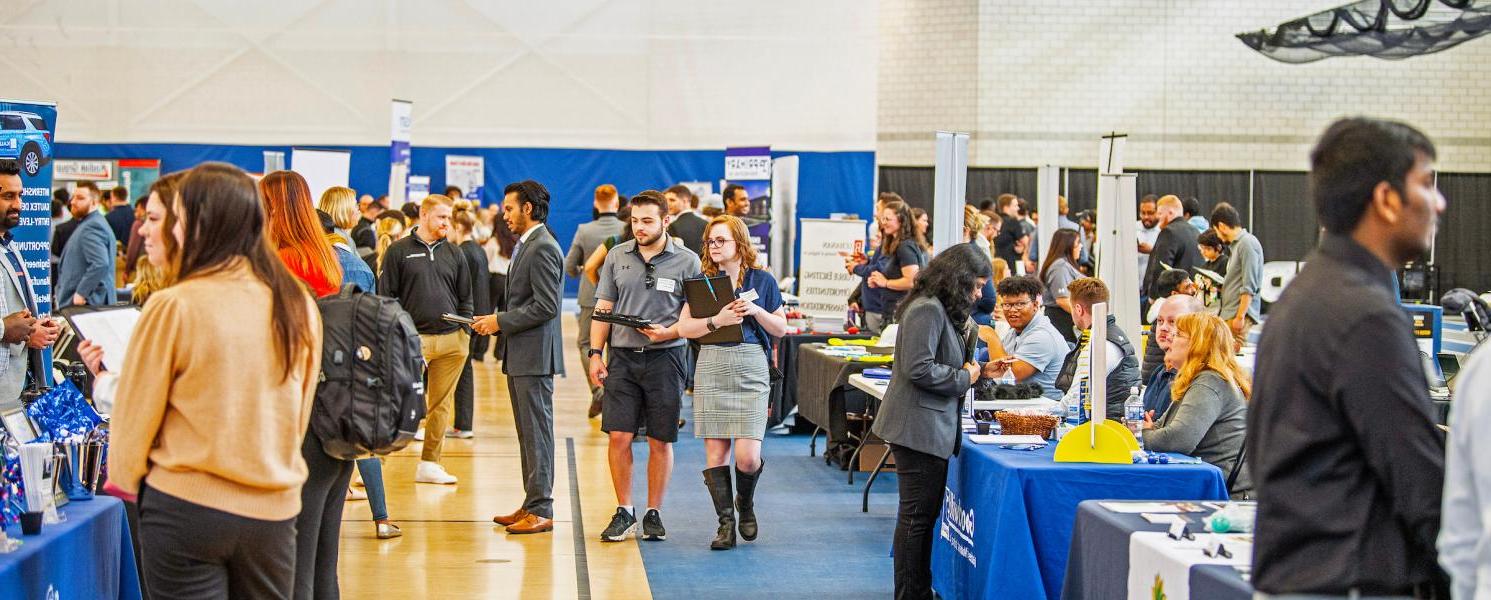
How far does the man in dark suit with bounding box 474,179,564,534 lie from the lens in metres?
5.45

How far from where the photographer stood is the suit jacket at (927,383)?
419 centimetres

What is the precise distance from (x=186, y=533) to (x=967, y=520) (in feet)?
8.59

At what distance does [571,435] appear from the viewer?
8352 mm

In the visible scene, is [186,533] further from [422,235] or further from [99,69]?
[99,69]

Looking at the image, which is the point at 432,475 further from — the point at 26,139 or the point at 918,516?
the point at 918,516

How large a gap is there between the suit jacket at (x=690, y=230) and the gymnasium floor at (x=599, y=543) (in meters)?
1.17

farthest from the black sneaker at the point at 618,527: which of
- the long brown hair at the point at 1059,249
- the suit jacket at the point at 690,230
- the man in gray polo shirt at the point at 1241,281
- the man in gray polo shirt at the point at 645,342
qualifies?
the man in gray polo shirt at the point at 1241,281

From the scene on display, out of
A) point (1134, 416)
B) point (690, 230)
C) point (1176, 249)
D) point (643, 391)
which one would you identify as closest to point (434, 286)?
point (643, 391)

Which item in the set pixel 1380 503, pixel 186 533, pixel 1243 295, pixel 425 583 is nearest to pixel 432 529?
pixel 425 583

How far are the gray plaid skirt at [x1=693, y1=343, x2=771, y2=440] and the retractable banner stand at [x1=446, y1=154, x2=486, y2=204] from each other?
458 inches

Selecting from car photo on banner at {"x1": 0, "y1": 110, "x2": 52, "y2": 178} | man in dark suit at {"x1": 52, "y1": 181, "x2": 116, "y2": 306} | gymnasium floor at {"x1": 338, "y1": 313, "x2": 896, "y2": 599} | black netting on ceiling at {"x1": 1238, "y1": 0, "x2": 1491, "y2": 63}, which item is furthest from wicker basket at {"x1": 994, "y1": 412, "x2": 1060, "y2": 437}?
black netting on ceiling at {"x1": 1238, "y1": 0, "x2": 1491, "y2": 63}

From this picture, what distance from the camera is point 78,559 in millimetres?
2932

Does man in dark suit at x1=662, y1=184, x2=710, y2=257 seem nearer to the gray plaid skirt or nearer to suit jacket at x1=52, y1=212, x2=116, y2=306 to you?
the gray plaid skirt

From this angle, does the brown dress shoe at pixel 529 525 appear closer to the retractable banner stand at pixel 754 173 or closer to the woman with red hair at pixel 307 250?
the woman with red hair at pixel 307 250
